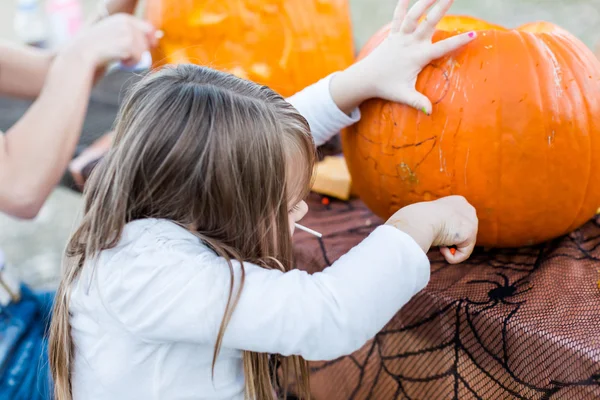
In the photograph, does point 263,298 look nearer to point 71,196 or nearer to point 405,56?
point 405,56

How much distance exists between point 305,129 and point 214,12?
0.69 m

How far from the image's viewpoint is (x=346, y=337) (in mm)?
604

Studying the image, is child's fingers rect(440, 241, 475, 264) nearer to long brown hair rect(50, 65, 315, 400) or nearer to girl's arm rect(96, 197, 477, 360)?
girl's arm rect(96, 197, 477, 360)

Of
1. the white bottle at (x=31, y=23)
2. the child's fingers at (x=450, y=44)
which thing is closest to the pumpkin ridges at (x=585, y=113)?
the child's fingers at (x=450, y=44)

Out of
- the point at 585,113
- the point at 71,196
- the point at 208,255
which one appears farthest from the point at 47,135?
the point at 71,196

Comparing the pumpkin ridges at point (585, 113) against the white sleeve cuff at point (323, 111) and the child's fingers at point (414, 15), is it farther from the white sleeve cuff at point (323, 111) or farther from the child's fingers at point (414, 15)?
the white sleeve cuff at point (323, 111)

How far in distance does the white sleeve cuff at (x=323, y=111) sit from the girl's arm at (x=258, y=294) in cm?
31

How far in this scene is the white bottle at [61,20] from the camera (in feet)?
7.47

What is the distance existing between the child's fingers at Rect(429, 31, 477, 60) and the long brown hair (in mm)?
236

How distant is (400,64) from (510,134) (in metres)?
0.19

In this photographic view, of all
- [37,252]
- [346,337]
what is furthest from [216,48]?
[37,252]

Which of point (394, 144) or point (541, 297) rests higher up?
point (394, 144)

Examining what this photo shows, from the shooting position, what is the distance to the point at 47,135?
3.05ft

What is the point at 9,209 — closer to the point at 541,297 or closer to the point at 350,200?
the point at 350,200
